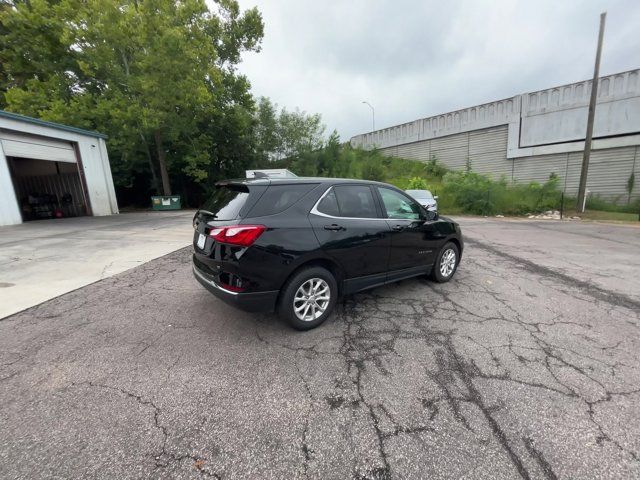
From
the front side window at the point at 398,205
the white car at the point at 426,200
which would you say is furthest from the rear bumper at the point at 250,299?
the white car at the point at 426,200

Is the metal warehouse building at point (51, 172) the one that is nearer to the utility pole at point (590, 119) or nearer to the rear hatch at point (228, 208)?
the rear hatch at point (228, 208)

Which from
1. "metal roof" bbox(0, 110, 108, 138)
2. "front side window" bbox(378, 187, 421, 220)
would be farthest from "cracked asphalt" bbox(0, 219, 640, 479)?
"metal roof" bbox(0, 110, 108, 138)

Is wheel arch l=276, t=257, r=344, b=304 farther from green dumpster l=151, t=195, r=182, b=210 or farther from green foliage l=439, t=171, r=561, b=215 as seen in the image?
green dumpster l=151, t=195, r=182, b=210

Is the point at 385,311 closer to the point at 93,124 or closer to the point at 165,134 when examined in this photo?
the point at 165,134

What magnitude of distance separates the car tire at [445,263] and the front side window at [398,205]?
838 mm

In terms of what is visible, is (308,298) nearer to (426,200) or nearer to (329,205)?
(329,205)

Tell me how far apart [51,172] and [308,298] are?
20.0 meters

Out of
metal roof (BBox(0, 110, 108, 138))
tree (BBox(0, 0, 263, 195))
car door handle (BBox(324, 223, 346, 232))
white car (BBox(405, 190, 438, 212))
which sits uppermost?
tree (BBox(0, 0, 263, 195))

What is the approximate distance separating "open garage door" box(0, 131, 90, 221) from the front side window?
15951mm

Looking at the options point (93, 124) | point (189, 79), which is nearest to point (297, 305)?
point (189, 79)

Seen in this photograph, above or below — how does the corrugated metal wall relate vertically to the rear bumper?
above

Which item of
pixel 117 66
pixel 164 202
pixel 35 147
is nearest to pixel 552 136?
pixel 164 202

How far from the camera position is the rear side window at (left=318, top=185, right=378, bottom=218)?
3387 millimetres

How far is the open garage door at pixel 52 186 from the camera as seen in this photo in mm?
13869
